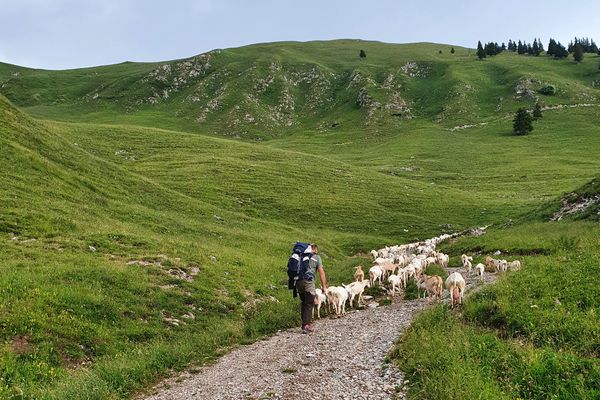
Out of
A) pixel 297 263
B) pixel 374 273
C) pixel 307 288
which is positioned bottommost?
pixel 374 273

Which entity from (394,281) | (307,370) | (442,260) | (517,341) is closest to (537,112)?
(442,260)

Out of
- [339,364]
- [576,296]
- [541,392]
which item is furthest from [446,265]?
[541,392]

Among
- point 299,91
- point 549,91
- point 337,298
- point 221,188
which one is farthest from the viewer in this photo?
point 299,91

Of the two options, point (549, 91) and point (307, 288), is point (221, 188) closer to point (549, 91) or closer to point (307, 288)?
point (307, 288)

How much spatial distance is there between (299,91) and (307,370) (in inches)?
6084

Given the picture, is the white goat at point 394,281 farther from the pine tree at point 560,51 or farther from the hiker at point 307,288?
the pine tree at point 560,51

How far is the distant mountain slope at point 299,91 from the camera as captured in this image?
131 meters

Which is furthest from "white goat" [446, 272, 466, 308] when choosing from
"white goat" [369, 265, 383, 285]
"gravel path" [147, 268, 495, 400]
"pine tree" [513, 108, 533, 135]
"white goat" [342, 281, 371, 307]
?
"pine tree" [513, 108, 533, 135]

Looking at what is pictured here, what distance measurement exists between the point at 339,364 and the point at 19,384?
844 centimetres

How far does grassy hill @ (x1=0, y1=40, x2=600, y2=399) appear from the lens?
15383 millimetres

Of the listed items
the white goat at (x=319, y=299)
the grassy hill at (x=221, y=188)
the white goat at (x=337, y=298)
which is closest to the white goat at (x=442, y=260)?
the grassy hill at (x=221, y=188)

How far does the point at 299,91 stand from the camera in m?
160

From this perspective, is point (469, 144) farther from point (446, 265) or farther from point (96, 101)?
point (96, 101)

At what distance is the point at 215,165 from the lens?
2616 inches
